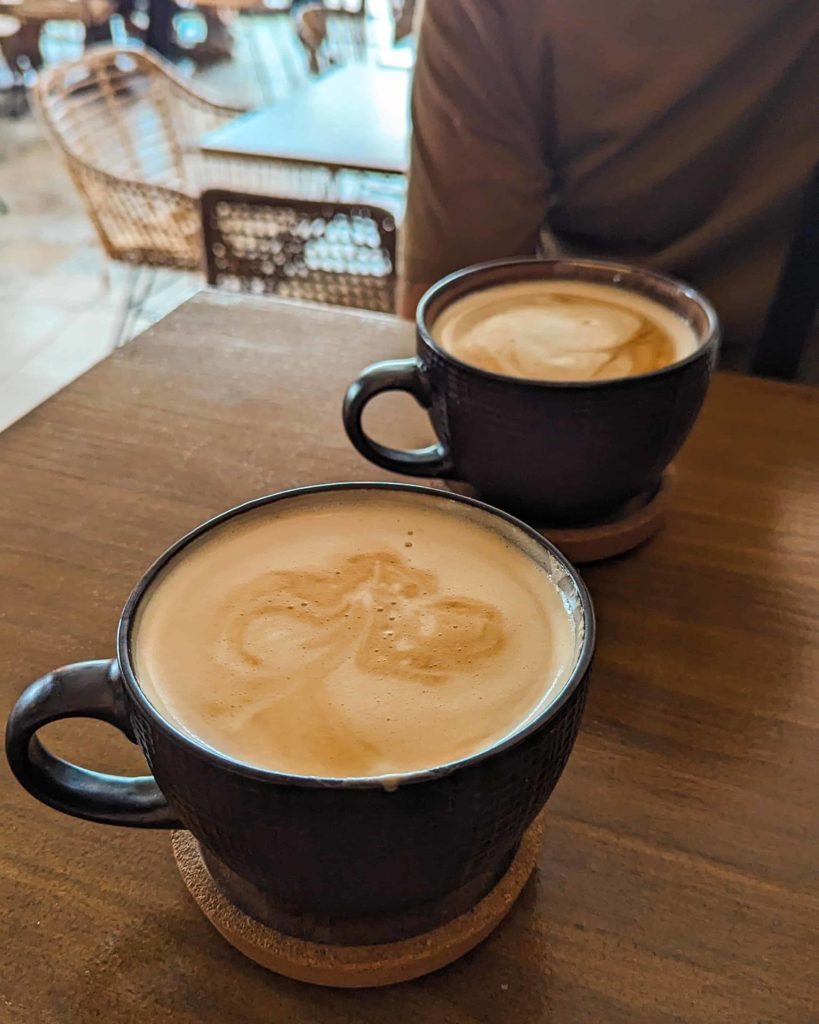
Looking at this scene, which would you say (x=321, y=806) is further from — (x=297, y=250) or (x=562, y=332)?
(x=297, y=250)

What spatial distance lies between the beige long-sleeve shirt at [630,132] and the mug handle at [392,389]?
1.55 ft

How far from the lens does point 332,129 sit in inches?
77.8

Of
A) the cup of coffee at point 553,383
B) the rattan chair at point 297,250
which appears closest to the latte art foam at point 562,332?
the cup of coffee at point 553,383

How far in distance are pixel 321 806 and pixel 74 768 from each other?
0.13m

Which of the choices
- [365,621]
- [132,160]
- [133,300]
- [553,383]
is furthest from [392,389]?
[133,300]

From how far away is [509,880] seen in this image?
38 cm

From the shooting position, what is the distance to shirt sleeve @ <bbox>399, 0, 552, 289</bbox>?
923 mm

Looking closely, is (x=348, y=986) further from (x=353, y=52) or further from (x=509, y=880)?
(x=353, y=52)

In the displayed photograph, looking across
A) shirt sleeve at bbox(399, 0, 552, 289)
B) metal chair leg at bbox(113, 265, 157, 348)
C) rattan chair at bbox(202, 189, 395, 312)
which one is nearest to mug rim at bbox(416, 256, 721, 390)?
shirt sleeve at bbox(399, 0, 552, 289)

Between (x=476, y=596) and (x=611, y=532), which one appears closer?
(x=476, y=596)

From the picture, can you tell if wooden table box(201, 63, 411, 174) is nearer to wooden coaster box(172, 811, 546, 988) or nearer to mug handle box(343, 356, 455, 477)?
mug handle box(343, 356, 455, 477)

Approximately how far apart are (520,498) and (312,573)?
0.17m

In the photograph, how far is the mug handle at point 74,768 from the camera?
1.08 feet

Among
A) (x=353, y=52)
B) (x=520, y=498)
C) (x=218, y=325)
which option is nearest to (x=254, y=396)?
(x=218, y=325)
